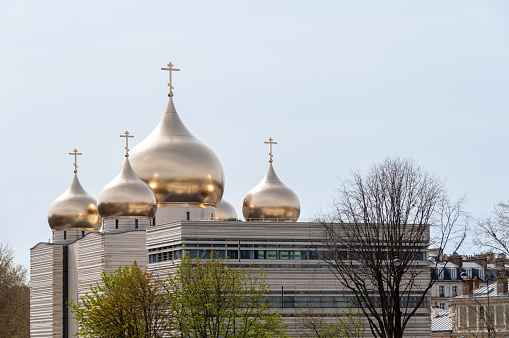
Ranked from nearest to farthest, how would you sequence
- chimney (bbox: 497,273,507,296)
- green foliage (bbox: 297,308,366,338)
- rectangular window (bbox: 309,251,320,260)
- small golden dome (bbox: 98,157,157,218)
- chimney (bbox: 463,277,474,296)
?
green foliage (bbox: 297,308,366,338), rectangular window (bbox: 309,251,320,260), small golden dome (bbox: 98,157,157,218), chimney (bbox: 497,273,507,296), chimney (bbox: 463,277,474,296)

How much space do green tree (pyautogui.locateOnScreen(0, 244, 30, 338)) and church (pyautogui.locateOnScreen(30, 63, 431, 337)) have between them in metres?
4.89

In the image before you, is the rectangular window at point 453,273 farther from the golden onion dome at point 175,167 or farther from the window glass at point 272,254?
the window glass at point 272,254

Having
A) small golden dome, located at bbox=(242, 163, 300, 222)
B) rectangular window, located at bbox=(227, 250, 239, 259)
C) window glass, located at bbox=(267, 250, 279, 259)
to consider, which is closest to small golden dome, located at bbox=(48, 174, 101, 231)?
small golden dome, located at bbox=(242, 163, 300, 222)

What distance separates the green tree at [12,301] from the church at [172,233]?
4.89 m

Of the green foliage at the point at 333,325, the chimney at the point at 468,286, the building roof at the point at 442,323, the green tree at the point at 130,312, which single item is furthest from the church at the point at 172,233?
the chimney at the point at 468,286

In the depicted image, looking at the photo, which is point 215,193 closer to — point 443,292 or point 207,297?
point 207,297

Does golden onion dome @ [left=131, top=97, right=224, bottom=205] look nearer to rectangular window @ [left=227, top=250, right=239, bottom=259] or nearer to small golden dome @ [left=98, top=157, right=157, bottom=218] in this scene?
small golden dome @ [left=98, top=157, right=157, bottom=218]

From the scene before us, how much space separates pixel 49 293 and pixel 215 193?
15.5 metres

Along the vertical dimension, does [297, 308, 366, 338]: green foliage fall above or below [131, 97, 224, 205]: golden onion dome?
below

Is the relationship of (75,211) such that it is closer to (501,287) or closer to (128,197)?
(128,197)

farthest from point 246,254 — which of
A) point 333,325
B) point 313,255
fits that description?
point 333,325

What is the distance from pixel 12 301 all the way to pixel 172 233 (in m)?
26.2

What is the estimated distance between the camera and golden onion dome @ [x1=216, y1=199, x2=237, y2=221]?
8006cm

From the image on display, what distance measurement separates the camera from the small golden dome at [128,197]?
217ft
